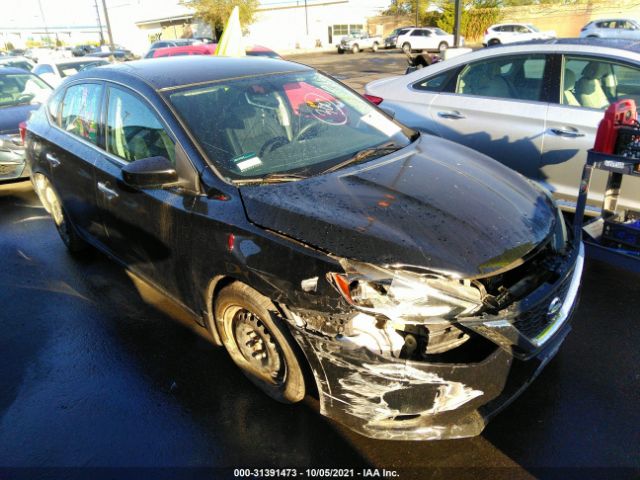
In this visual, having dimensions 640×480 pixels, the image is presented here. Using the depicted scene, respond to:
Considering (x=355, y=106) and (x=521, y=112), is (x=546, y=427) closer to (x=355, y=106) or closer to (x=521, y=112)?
(x=355, y=106)

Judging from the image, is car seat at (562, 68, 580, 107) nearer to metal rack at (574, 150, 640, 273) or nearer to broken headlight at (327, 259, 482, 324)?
metal rack at (574, 150, 640, 273)

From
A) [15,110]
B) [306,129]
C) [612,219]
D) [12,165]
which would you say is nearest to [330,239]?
[306,129]

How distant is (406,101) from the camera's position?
5289 mm

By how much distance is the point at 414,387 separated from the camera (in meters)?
2.01

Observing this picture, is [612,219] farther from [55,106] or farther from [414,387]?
[55,106]

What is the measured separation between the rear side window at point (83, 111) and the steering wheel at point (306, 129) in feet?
5.09

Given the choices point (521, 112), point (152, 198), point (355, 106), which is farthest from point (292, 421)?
point (521, 112)

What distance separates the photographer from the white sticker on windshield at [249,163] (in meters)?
2.69

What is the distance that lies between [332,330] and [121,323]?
2155 millimetres

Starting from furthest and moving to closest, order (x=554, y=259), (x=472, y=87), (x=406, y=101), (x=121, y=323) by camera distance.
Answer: (x=406, y=101) → (x=472, y=87) → (x=121, y=323) → (x=554, y=259)

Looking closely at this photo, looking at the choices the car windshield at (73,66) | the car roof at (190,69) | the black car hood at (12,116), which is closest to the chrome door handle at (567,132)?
the car roof at (190,69)

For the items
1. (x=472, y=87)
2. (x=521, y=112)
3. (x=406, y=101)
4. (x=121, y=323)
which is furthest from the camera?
(x=406, y=101)

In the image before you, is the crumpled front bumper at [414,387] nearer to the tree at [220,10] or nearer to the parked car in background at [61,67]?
the parked car in background at [61,67]

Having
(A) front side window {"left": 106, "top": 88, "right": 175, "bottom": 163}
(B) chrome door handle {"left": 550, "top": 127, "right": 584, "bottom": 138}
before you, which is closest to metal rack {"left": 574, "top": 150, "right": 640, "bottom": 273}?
(B) chrome door handle {"left": 550, "top": 127, "right": 584, "bottom": 138}
